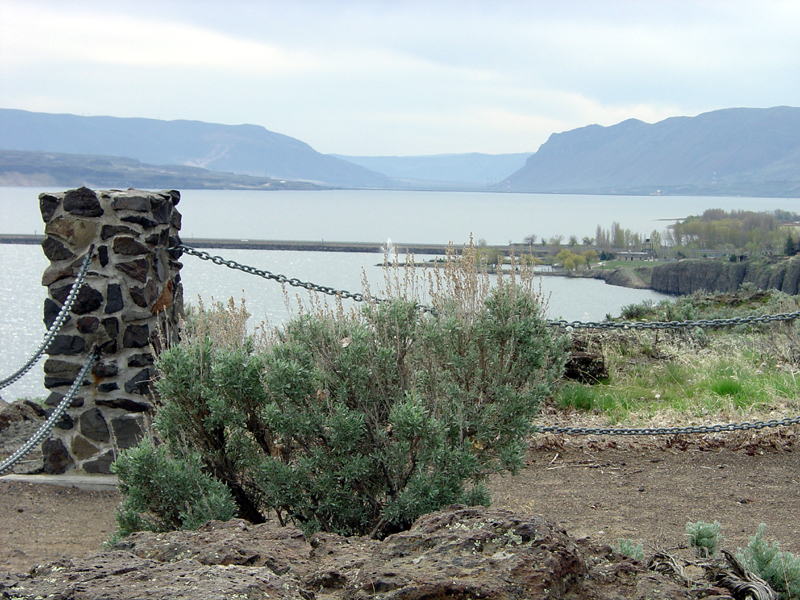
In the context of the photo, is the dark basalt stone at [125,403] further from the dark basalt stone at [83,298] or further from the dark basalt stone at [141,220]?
the dark basalt stone at [141,220]

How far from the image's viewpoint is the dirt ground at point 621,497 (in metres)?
3.69

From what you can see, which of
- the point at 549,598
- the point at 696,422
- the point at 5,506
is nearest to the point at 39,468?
the point at 5,506

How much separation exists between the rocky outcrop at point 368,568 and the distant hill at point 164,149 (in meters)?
135

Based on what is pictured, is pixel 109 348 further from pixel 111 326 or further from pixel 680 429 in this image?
pixel 680 429

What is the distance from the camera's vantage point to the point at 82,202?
4969 millimetres

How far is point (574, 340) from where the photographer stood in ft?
26.8

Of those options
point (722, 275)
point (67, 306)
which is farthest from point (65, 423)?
point (722, 275)

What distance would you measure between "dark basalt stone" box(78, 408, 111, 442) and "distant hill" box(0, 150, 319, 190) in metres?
38.7

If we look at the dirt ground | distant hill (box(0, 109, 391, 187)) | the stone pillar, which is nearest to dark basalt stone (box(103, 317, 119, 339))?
the stone pillar

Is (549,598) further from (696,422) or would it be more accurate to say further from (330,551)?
(696,422)

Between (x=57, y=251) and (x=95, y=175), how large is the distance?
5929 centimetres

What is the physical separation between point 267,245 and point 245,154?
169103 mm

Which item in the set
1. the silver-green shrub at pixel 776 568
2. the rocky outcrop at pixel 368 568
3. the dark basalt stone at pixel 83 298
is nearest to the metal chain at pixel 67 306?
the dark basalt stone at pixel 83 298

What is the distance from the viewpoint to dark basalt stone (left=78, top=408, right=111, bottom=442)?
16.8ft
